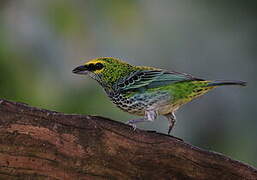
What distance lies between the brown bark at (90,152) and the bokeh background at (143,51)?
1887mm

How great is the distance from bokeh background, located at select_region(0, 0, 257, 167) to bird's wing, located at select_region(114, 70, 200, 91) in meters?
0.90

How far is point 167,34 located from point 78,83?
2621 millimetres

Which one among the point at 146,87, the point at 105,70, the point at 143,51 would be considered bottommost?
the point at 146,87

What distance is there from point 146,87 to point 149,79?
67 millimetres

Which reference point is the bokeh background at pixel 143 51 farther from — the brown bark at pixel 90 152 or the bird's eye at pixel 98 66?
the brown bark at pixel 90 152

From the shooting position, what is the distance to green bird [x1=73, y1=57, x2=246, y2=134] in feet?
15.1

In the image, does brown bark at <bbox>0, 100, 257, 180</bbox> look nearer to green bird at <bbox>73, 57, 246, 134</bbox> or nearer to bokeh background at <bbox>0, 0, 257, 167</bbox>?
green bird at <bbox>73, 57, 246, 134</bbox>

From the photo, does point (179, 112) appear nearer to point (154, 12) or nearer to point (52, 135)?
point (154, 12)

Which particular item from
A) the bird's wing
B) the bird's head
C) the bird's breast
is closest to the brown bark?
the bird's breast

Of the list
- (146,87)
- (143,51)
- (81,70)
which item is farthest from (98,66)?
(143,51)

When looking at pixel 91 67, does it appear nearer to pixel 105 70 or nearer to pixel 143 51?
pixel 105 70

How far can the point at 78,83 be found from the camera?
5.93 meters

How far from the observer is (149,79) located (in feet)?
15.6

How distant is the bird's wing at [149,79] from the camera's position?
15.4 ft
